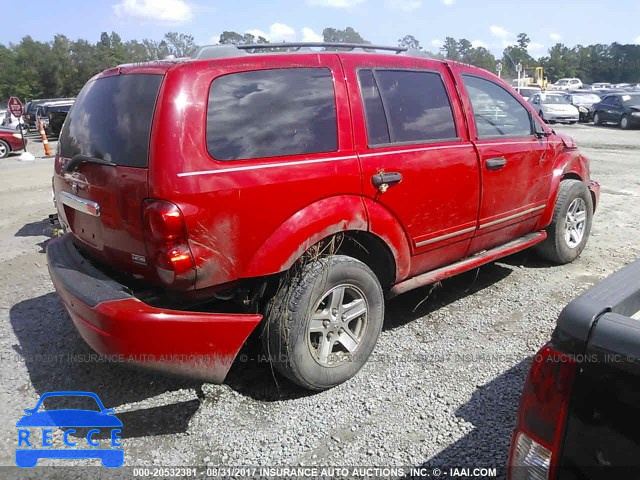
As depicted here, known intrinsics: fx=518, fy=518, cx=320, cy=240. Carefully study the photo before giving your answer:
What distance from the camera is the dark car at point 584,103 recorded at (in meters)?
24.7

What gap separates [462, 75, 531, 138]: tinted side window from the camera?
4090 mm

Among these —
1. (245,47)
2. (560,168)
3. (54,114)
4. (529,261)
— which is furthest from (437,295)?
(54,114)

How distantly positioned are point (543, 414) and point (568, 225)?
415cm

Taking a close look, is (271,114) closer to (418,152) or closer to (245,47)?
(245,47)

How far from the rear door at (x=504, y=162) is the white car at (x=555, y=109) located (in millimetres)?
19893

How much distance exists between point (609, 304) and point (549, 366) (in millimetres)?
246

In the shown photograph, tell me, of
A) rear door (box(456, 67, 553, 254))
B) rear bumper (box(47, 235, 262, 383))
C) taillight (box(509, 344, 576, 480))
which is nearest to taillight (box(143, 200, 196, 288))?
rear bumper (box(47, 235, 262, 383))

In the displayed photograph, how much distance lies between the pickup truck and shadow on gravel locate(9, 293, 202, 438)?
6.06 ft

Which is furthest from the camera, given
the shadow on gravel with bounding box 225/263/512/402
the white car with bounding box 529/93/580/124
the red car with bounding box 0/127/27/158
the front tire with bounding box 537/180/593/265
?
the white car with bounding box 529/93/580/124

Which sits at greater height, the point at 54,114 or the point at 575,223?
the point at 54,114

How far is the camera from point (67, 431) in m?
2.90

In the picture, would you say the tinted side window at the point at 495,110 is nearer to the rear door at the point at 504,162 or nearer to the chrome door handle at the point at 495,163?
the rear door at the point at 504,162

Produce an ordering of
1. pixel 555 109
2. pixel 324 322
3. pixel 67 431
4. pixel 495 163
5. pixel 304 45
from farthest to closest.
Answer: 1. pixel 555 109
2. pixel 495 163
3. pixel 304 45
4. pixel 324 322
5. pixel 67 431

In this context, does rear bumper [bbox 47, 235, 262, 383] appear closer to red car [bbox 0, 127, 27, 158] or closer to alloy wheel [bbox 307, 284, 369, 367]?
alloy wheel [bbox 307, 284, 369, 367]
